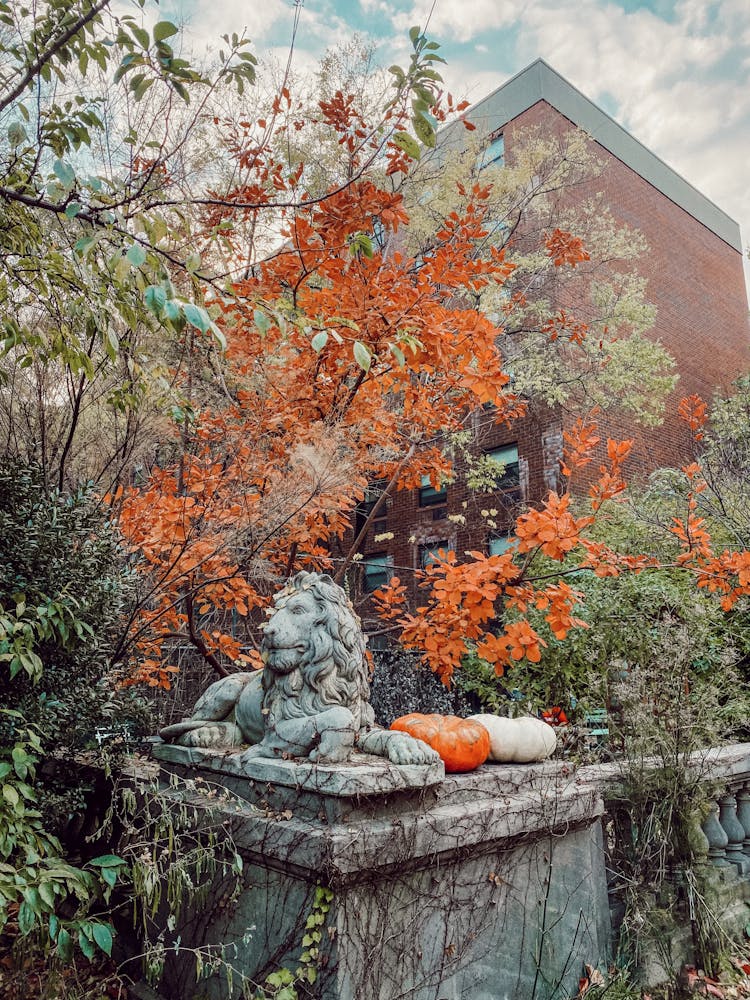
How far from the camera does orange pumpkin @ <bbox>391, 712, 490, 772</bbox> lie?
3643 millimetres

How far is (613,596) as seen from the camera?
28.2 feet

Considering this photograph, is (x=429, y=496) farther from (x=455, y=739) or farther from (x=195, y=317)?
(x=195, y=317)

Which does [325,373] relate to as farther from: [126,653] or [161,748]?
[161,748]

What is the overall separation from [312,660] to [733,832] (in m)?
3.46

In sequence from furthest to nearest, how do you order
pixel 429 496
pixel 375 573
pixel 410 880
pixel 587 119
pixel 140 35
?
pixel 375 573 → pixel 587 119 → pixel 429 496 → pixel 410 880 → pixel 140 35

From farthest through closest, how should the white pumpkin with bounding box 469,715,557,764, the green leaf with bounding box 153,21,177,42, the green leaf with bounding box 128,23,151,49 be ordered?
the white pumpkin with bounding box 469,715,557,764 → the green leaf with bounding box 128,23,151,49 → the green leaf with bounding box 153,21,177,42

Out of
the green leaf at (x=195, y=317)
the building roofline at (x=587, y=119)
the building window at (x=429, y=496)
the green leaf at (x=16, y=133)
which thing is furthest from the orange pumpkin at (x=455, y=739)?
the building roofline at (x=587, y=119)

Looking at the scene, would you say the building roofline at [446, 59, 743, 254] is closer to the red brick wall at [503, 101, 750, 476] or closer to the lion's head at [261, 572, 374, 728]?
the red brick wall at [503, 101, 750, 476]

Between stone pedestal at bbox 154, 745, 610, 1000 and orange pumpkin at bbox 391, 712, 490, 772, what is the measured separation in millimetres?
91

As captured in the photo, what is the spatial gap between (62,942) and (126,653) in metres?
1.76

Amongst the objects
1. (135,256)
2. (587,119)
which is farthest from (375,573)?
(135,256)

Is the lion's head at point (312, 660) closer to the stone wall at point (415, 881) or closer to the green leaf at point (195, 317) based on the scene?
the stone wall at point (415, 881)

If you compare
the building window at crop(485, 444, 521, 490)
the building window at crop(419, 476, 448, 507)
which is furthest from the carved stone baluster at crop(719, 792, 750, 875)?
the building window at crop(419, 476, 448, 507)

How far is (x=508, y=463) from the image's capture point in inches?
632
